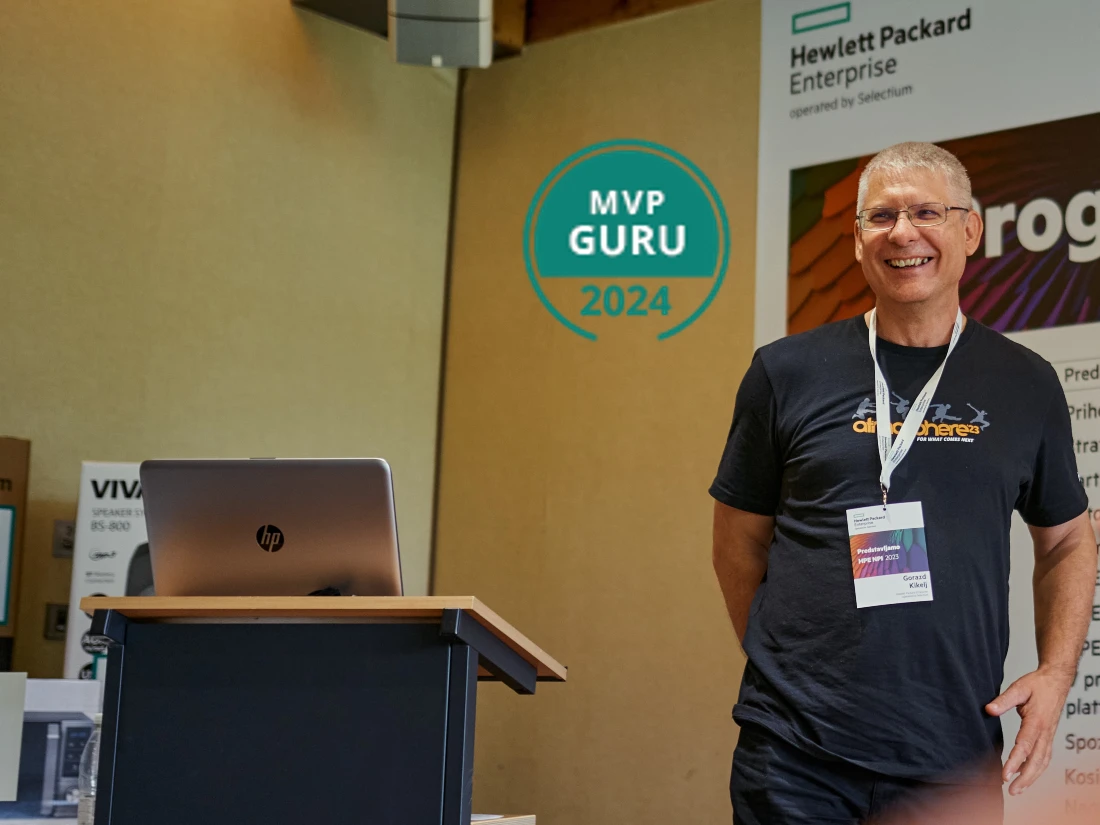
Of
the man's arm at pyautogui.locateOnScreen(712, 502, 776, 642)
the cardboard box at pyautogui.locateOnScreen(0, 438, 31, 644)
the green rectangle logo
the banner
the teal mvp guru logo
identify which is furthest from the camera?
the teal mvp guru logo

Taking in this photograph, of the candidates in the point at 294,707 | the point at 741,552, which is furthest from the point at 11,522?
the point at 741,552

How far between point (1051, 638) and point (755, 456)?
57 cm

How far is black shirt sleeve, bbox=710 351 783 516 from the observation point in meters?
2.17

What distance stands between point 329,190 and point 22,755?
2446mm

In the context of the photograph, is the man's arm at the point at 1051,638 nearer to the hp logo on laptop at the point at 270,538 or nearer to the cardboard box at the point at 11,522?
the hp logo on laptop at the point at 270,538

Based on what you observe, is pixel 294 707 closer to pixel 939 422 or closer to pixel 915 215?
pixel 939 422

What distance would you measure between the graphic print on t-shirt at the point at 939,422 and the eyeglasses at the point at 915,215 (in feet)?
0.98

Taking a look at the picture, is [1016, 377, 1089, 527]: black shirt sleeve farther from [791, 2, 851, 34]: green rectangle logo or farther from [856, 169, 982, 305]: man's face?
[791, 2, 851, 34]: green rectangle logo

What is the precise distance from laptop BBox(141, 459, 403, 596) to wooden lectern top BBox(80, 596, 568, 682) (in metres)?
0.09

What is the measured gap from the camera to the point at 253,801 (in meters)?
1.77

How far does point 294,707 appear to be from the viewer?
1803 millimetres

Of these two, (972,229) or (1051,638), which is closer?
(1051,638)

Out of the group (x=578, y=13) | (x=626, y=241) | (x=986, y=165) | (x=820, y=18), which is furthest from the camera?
(x=578, y=13)

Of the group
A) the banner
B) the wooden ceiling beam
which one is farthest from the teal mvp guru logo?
the wooden ceiling beam
